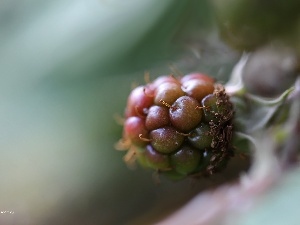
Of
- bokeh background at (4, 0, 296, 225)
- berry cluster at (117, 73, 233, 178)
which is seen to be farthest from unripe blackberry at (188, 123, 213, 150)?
bokeh background at (4, 0, 296, 225)

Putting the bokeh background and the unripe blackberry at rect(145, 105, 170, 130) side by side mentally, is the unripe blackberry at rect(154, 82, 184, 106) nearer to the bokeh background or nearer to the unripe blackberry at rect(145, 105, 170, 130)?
the unripe blackberry at rect(145, 105, 170, 130)

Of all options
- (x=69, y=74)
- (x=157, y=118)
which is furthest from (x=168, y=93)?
(x=69, y=74)

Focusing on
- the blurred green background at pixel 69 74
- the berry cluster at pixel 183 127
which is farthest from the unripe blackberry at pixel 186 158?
the blurred green background at pixel 69 74

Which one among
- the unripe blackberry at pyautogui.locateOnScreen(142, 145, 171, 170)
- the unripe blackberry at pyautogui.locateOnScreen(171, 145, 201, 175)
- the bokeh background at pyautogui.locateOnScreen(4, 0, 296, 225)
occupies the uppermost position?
the bokeh background at pyautogui.locateOnScreen(4, 0, 296, 225)

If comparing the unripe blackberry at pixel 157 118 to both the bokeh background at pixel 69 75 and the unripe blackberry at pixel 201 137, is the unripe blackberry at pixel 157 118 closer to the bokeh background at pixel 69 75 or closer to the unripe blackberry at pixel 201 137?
the unripe blackberry at pixel 201 137

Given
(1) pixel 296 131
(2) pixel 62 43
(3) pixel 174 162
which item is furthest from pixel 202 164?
(2) pixel 62 43
